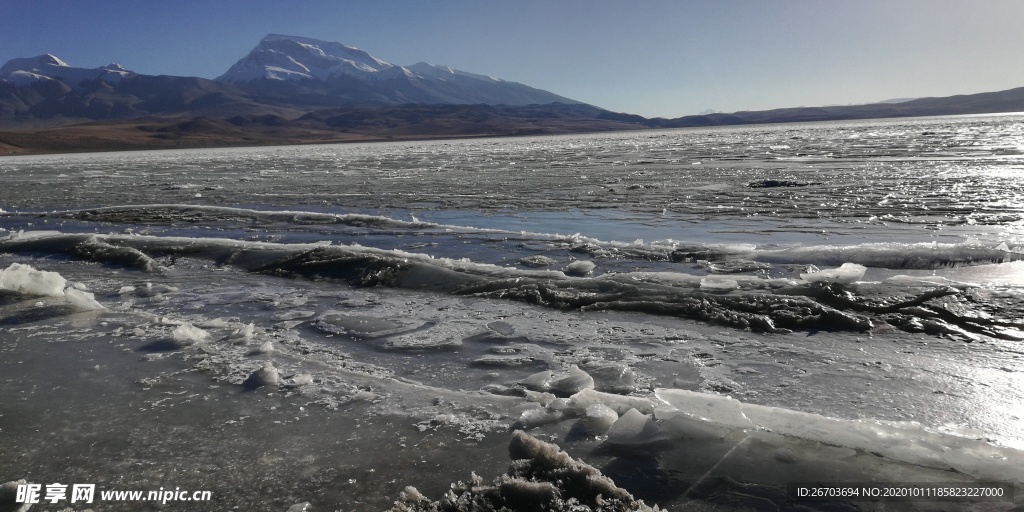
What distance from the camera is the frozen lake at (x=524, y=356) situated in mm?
2270

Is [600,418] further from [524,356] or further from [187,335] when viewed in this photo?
[187,335]

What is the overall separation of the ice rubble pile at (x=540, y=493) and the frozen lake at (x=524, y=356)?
106 mm

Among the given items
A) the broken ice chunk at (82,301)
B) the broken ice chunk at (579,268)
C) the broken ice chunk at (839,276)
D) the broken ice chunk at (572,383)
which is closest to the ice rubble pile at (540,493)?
the broken ice chunk at (572,383)

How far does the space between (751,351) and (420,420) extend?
184 centimetres

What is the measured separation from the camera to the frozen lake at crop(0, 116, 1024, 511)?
2270mm

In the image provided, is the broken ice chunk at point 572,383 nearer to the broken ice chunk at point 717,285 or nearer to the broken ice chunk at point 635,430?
the broken ice chunk at point 635,430

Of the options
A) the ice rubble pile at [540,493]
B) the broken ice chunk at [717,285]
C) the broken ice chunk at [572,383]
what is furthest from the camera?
the broken ice chunk at [717,285]

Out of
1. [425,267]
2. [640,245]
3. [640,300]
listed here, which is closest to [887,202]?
[640,245]

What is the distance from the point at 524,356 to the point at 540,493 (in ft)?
4.92

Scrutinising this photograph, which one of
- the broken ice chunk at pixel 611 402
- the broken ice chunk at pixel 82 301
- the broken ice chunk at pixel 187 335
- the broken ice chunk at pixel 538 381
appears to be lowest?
the broken ice chunk at pixel 538 381

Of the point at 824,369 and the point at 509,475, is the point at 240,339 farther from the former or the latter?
the point at 824,369

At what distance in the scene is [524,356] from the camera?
3.51 metres

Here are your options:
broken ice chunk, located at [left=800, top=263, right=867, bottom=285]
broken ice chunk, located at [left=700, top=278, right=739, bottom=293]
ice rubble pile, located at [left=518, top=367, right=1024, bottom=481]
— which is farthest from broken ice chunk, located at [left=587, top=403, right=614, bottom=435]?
broken ice chunk, located at [left=800, top=263, right=867, bottom=285]

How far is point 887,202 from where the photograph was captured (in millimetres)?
8969
